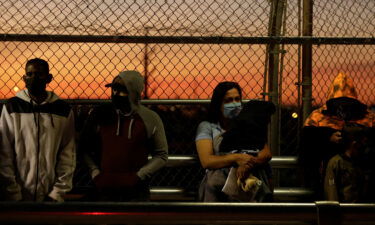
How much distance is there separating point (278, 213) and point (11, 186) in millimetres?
2036

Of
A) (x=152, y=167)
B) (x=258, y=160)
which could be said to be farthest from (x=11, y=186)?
(x=258, y=160)

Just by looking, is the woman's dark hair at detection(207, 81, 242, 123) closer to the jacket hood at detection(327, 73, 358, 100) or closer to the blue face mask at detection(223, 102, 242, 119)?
the blue face mask at detection(223, 102, 242, 119)

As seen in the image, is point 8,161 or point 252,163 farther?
point 252,163

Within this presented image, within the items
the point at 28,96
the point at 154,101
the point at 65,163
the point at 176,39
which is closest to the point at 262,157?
the point at 154,101

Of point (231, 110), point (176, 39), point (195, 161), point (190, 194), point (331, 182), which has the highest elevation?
point (176, 39)

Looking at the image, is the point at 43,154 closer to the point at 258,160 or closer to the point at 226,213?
the point at 258,160

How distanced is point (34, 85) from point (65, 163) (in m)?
0.57

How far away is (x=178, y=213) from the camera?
4.79 feet

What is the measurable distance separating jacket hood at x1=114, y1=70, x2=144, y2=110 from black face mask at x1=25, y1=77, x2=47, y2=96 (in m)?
0.53

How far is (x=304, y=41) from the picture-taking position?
3.67 m

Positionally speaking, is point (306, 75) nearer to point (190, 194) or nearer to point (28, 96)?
point (190, 194)

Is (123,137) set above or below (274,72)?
below

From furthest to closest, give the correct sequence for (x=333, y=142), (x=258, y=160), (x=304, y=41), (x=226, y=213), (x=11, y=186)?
(x=304, y=41), (x=333, y=142), (x=258, y=160), (x=11, y=186), (x=226, y=213)

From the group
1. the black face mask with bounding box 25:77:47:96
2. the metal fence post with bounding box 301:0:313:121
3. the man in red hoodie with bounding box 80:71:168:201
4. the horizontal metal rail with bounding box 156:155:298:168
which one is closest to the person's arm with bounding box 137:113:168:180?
the man in red hoodie with bounding box 80:71:168:201
